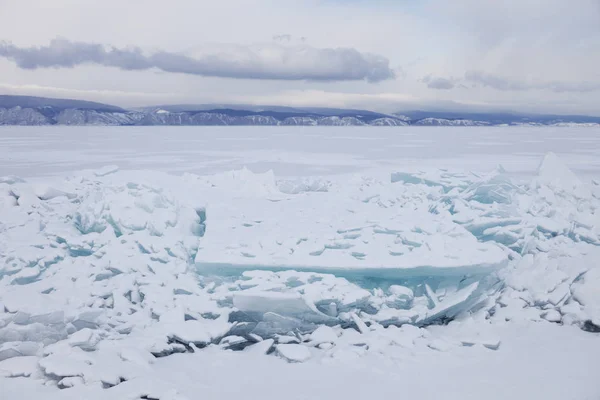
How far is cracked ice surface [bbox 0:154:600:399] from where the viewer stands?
3.28 metres

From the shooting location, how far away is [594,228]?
5.73 meters

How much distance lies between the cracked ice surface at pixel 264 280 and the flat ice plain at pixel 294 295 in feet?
0.06

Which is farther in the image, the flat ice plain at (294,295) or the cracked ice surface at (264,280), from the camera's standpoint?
the cracked ice surface at (264,280)

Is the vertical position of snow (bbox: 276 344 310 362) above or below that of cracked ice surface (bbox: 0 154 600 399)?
below

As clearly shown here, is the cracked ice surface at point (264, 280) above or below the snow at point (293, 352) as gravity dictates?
above

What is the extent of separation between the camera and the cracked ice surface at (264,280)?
129 inches

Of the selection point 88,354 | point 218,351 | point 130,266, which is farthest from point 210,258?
point 88,354

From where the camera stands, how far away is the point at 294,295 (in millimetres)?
3645

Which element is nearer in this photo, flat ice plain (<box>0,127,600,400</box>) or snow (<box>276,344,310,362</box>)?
flat ice plain (<box>0,127,600,400</box>)

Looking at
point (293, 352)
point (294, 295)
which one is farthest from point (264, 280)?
point (293, 352)

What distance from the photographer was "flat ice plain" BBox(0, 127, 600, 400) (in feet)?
9.85

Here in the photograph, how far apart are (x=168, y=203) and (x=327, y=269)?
7.20ft

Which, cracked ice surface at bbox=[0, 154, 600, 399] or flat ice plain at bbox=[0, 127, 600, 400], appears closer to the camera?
flat ice plain at bbox=[0, 127, 600, 400]

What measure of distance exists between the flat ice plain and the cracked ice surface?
0.02 metres
